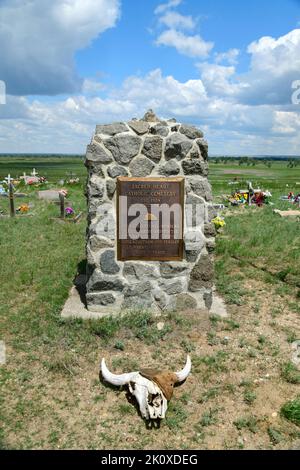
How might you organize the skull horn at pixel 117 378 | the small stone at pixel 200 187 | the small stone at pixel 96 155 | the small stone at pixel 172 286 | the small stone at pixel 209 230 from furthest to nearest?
the small stone at pixel 172 286
the small stone at pixel 209 230
the small stone at pixel 200 187
the small stone at pixel 96 155
the skull horn at pixel 117 378

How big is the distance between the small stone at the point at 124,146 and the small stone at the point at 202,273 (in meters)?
2.05

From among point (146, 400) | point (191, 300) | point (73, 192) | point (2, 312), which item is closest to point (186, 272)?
point (191, 300)

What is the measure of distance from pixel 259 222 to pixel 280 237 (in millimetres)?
3180

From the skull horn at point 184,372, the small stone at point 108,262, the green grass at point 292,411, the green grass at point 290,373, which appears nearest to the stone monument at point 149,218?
the small stone at point 108,262

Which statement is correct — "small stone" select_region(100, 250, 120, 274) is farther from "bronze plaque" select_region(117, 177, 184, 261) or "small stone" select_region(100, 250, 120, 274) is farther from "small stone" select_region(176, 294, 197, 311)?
"small stone" select_region(176, 294, 197, 311)

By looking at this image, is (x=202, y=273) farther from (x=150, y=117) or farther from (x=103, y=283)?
(x=150, y=117)

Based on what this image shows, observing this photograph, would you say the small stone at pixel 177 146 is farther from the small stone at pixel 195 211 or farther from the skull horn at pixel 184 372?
the skull horn at pixel 184 372

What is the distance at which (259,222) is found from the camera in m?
15.0

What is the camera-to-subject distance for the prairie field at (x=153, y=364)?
3984 mm

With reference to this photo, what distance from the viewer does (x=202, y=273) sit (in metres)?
6.30

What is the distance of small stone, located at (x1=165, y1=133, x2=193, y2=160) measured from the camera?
19.3 ft

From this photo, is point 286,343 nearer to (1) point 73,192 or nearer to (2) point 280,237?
(2) point 280,237

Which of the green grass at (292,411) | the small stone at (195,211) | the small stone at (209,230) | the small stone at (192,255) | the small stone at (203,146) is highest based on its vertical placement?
the small stone at (203,146)

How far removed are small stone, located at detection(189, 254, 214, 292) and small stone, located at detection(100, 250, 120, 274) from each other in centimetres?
133
